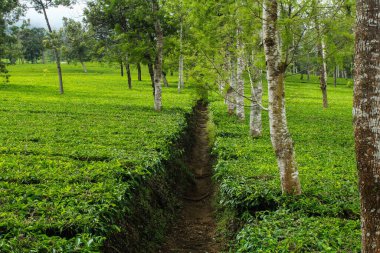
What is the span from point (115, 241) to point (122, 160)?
3.81 meters

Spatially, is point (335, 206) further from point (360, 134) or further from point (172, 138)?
point (172, 138)

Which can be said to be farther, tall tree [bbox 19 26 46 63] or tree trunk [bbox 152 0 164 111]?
tall tree [bbox 19 26 46 63]

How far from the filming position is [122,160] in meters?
11.1

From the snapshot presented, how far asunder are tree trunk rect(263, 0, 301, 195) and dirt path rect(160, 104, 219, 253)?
8.83 feet

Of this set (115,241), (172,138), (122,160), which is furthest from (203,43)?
(115,241)

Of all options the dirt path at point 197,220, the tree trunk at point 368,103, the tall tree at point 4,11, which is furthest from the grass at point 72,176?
the tall tree at point 4,11

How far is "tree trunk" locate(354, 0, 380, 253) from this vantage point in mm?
4430

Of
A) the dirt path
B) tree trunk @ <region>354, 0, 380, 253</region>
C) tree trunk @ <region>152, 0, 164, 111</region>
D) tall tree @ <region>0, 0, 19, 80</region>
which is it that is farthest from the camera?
tall tree @ <region>0, 0, 19, 80</region>

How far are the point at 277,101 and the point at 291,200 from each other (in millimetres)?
2212

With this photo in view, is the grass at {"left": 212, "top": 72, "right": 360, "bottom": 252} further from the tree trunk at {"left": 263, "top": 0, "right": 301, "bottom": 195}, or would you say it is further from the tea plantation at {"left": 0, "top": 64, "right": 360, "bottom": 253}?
the tree trunk at {"left": 263, "top": 0, "right": 301, "bottom": 195}

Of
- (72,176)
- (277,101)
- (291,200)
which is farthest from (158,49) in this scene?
(291,200)

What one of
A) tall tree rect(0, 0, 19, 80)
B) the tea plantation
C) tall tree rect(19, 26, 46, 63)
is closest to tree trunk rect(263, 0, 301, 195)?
the tea plantation

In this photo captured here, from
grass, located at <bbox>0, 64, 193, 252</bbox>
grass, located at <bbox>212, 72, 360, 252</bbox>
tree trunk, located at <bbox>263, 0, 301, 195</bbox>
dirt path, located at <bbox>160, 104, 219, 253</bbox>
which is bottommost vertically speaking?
dirt path, located at <bbox>160, 104, 219, 253</bbox>

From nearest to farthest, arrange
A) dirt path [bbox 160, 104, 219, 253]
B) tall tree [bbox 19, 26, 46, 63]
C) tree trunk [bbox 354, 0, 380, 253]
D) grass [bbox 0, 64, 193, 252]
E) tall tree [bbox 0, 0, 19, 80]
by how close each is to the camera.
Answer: tree trunk [bbox 354, 0, 380, 253] < grass [bbox 0, 64, 193, 252] < dirt path [bbox 160, 104, 219, 253] < tall tree [bbox 0, 0, 19, 80] < tall tree [bbox 19, 26, 46, 63]
